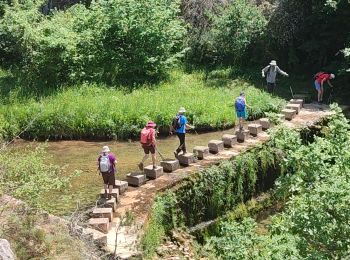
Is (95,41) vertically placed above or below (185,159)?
above

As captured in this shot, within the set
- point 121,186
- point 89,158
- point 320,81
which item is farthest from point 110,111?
point 320,81

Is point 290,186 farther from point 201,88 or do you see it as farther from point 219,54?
point 219,54

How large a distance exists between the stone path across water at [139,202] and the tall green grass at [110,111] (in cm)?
226

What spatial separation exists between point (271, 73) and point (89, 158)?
734 cm

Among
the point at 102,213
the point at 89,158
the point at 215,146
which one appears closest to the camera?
the point at 102,213

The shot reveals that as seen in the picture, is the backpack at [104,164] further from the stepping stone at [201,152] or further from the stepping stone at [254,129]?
the stepping stone at [254,129]

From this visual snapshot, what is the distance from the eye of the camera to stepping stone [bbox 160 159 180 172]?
12.0m

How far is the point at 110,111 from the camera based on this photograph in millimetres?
16438

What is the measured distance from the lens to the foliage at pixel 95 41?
60.8ft

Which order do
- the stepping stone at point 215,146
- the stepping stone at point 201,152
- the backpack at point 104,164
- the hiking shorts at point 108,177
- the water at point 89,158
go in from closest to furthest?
the backpack at point 104,164 < the hiking shorts at point 108,177 < the water at point 89,158 < the stepping stone at point 201,152 < the stepping stone at point 215,146

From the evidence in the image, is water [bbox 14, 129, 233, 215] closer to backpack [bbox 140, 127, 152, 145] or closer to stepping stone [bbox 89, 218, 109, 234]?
stepping stone [bbox 89, 218, 109, 234]

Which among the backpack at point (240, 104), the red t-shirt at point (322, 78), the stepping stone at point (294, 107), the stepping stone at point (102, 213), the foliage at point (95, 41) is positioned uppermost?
the foliage at point (95, 41)

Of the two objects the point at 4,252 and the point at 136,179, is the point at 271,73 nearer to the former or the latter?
the point at 136,179

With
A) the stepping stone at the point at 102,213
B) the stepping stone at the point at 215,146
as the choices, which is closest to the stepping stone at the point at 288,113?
the stepping stone at the point at 215,146
